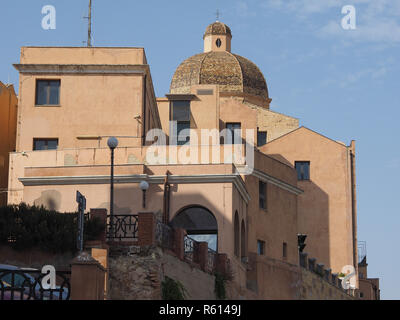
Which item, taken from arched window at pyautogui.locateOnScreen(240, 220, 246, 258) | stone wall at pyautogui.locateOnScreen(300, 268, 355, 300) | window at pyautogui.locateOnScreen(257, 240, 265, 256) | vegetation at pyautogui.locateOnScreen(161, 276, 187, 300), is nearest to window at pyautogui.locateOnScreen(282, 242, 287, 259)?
stone wall at pyautogui.locateOnScreen(300, 268, 355, 300)

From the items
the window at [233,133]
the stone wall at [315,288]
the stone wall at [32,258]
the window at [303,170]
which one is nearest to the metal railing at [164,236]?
the stone wall at [32,258]

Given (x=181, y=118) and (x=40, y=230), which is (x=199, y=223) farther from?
(x=181, y=118)

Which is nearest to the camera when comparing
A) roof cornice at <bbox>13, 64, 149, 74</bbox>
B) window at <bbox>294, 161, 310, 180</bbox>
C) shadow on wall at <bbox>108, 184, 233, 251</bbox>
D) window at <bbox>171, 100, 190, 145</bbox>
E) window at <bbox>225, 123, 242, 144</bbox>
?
shadow on wall at <bbox>108, 184, 233, 251</bbox>

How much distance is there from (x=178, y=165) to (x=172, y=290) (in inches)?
428

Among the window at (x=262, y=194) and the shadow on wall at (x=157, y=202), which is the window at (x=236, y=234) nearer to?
the shadow on wall at (x=157, y=202)

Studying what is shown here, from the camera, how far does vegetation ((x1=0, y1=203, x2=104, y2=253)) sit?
26094mm

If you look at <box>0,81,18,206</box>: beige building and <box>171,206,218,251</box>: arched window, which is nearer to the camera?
<box>171,206,218,251</box>: arched window

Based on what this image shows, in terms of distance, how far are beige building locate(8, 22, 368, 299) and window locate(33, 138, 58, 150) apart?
0.14 feet

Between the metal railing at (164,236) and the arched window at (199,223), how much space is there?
293 inches

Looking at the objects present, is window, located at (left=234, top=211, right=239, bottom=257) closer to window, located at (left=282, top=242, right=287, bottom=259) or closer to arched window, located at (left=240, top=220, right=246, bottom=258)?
arched window, located at (left=240, top=220, right=246, bottom=258)

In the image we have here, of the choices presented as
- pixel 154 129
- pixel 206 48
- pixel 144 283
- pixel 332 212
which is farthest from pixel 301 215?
pixel 144 283

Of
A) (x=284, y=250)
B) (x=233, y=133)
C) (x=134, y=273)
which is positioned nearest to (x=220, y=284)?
(x=134, y=273)
